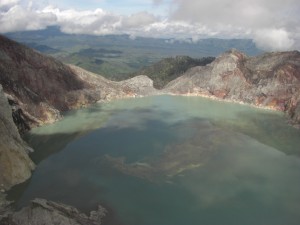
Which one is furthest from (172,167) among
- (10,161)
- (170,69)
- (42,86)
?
(170,69)

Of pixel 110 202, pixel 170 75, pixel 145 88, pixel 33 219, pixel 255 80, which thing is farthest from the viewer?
pixel 170 75

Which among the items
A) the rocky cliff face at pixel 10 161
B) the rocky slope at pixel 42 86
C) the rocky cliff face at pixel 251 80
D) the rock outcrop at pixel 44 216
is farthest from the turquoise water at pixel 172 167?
the rocky cliff face at pixel 251 80

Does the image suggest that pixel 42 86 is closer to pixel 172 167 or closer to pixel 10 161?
pixel 10 161

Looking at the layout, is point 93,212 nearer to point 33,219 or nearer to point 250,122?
point 33,219

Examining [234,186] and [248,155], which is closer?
[234,186]

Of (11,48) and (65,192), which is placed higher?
(11,48)

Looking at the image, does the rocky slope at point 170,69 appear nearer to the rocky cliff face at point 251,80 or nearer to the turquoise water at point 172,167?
the rocky cliff face at point 251,80

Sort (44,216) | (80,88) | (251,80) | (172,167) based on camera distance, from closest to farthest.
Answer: (44,216) < (172,167) < (80,88) < (251,80)

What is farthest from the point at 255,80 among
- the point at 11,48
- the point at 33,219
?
the point at 33,219
